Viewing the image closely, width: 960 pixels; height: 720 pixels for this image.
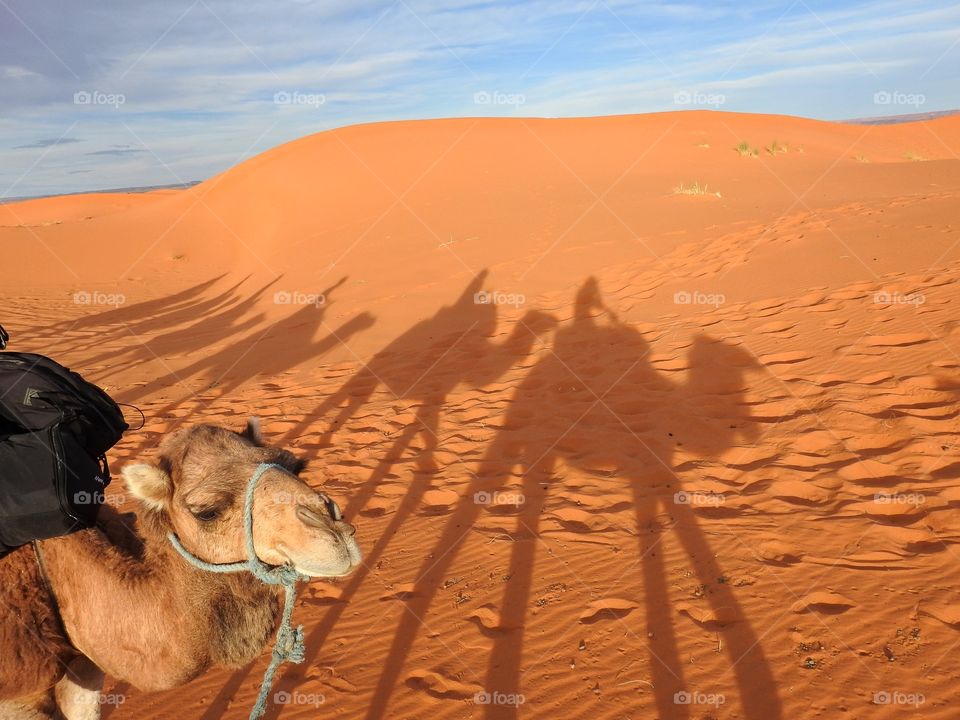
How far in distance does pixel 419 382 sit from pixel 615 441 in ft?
12.7

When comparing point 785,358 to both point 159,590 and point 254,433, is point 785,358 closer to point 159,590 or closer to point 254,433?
point 254,433

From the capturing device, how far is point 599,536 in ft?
17.0

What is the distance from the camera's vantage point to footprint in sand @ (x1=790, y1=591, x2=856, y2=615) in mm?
3989

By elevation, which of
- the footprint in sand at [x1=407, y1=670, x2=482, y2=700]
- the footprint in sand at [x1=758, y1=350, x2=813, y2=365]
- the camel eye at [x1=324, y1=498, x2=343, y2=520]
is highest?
the footprint in sand at [x1=758, y1=350, x2=813, y2=365]

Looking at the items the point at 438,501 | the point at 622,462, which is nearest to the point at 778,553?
the point at 622,462

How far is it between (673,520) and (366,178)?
2909 centimetres

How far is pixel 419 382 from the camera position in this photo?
9.78 metres

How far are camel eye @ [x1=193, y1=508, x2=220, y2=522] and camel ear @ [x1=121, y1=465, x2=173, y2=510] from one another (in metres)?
0.14

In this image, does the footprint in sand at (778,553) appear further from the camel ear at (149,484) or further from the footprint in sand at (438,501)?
the camel ear at (149,484)

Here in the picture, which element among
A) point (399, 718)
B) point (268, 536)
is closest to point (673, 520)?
point (399, 718)

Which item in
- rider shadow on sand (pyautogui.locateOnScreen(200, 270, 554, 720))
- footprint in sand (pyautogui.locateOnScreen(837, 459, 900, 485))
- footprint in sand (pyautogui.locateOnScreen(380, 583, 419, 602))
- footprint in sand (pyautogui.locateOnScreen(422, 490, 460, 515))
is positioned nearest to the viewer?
footprint in sand (pyautogui.locateOnScreen(380, 583, 419, 602))

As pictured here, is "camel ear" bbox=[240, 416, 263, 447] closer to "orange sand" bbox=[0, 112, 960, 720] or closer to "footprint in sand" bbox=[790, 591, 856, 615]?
"orange sand" bbox=[0, 112, 960, 720]

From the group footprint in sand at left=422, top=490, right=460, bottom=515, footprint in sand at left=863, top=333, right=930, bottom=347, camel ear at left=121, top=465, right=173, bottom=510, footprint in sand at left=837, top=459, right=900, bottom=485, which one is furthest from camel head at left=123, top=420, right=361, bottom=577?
footprint in sand at left=863, top=333, right=930, bottom=347

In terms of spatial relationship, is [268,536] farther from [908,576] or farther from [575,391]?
[575,391]
